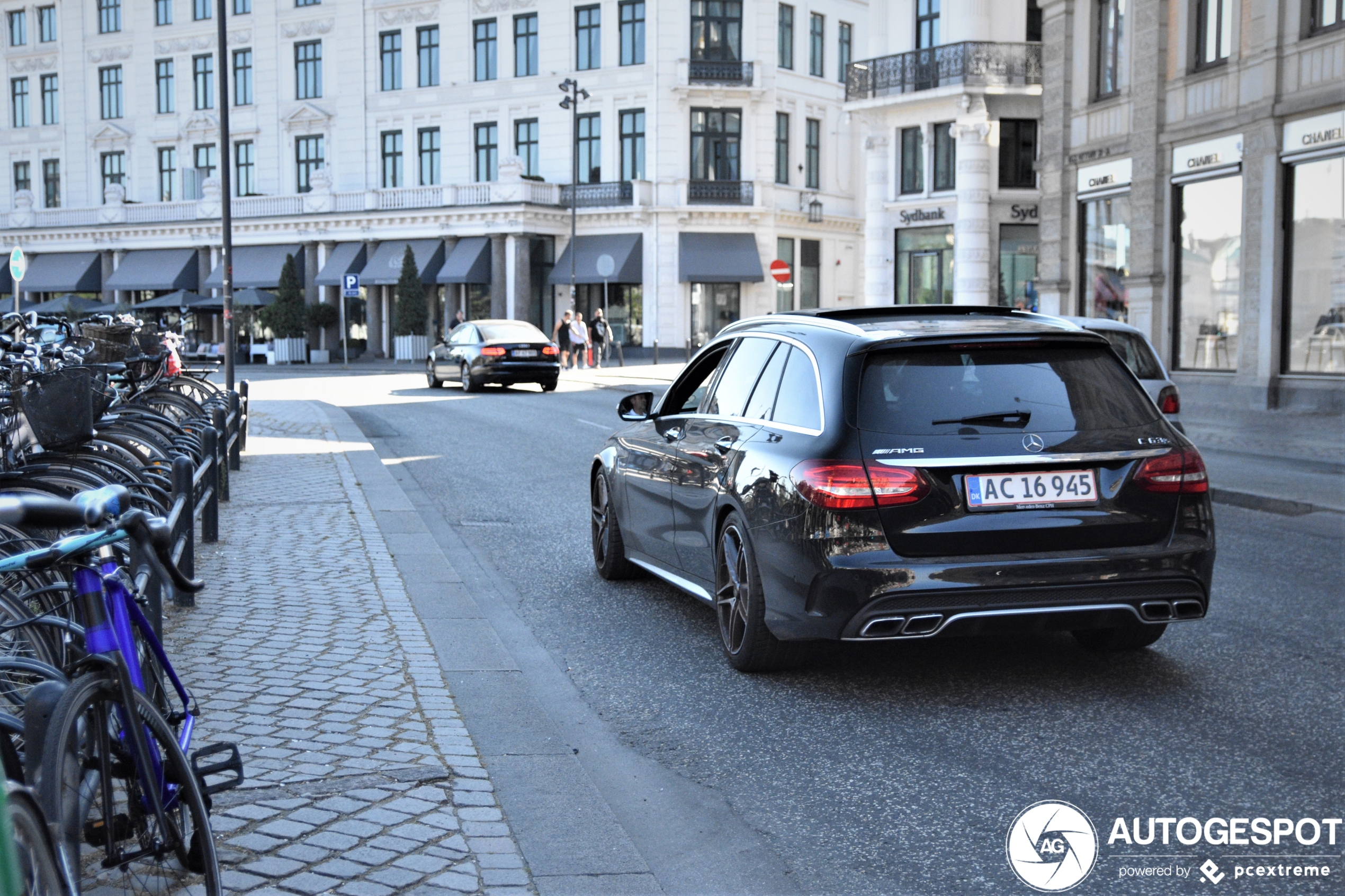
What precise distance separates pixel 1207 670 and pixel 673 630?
2546mm

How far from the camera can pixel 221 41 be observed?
72.2ft

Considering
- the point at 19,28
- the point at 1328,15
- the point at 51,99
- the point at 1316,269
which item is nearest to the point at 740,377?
the point at 1316,269

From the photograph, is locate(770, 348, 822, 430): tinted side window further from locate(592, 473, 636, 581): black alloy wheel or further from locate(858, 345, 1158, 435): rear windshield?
locate(592, 473, 636, 581): black alloy wheel

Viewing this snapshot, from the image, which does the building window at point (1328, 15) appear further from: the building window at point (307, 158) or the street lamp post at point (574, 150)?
the building window at point (307, 158)

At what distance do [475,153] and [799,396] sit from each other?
51641 millimetres

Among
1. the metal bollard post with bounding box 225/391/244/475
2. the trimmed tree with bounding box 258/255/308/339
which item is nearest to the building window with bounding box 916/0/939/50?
the trimmed tree with bounding box 258/255/308/339

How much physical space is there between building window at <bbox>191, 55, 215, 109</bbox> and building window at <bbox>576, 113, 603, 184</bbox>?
19045mm

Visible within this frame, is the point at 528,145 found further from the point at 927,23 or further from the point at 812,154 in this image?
the point at 927,23

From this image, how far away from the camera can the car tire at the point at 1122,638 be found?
6.57 metres

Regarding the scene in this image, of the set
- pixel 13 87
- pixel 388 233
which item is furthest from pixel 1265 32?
pixel 13 87

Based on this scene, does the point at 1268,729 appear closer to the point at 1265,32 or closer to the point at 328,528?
the point at 328,528

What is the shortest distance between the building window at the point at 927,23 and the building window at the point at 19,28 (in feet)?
154

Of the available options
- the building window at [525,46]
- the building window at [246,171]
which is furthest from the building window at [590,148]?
the building window at [246,171]

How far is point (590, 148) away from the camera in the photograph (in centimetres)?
5369
